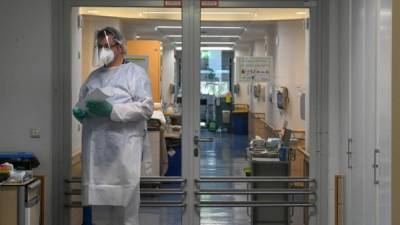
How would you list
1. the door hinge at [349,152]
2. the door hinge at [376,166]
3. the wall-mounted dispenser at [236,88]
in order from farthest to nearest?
the wall-mounted dispenser at [236,88] → the door hinge at [349,152] → the door hinge at [376,166]

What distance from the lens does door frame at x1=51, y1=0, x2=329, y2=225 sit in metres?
4.72

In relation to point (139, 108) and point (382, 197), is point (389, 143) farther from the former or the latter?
point (139, 108)

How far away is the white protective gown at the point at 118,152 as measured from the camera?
3.94m

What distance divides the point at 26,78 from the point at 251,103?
1.81 m

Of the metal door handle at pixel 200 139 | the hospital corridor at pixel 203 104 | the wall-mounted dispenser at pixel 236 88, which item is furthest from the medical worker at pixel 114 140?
the wall-mounted dispenser at pixel 236 88

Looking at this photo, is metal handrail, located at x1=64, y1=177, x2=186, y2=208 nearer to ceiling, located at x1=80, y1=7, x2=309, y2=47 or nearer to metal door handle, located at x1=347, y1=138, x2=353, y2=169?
ceiling, located at x1=80, y1=7, x2=309, y2=47

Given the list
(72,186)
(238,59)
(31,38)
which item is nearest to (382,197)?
(238,59)

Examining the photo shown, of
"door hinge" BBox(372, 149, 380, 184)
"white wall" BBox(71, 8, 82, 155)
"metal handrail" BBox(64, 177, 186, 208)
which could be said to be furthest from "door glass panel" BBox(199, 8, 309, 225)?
"door hinge" BBox(372, 149, 380, 184)

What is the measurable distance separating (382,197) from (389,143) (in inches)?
14.0

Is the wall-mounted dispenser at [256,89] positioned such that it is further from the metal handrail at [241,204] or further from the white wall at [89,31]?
the white wall at [89,31]

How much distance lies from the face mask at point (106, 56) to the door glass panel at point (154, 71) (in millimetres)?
652

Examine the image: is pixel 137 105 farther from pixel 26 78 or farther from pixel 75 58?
pixel 26 78

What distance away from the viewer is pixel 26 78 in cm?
463

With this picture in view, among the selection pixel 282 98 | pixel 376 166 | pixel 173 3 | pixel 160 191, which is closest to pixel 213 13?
pixel 173 3
